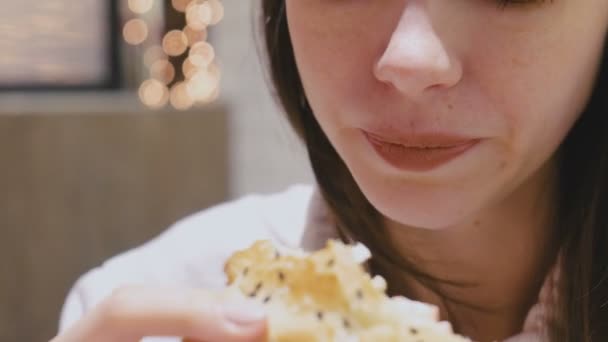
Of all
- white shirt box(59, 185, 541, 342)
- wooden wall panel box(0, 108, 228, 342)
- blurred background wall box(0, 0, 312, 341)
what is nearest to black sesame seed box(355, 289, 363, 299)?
white shirt box(59, 185, 541, 342)

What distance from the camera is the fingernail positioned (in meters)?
0.39

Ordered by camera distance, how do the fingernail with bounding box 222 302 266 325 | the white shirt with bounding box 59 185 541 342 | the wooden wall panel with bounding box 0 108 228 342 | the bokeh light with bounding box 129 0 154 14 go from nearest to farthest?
the fingernail with bounding box 222 302 266 325, the white shirt with bounding box 59 185 541 342, the wooden wall panel with bounding box 0 108 228 342, the bokeh light with bounding box 129 0 154 14

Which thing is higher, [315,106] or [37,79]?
[315,106]

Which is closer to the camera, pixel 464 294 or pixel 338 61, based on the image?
pixel 338 61

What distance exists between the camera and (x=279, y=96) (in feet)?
2.90

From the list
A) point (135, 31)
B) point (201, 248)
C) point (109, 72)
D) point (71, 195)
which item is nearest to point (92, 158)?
point (71, 195)

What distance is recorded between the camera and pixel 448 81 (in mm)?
566

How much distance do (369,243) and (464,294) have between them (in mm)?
115

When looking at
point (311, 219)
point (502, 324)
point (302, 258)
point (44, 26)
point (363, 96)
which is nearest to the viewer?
point (302, 258)

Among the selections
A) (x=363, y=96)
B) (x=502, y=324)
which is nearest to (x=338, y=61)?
(x=363, y=96)

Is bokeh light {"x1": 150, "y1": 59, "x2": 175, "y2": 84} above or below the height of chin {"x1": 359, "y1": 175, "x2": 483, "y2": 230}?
below

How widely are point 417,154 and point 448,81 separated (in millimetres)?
74

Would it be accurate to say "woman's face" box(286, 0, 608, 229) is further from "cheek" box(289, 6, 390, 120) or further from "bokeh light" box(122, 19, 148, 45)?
"bokeh light" box(122, 19, 148, 45)

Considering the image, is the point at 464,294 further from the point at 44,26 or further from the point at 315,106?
the point at 44,26
